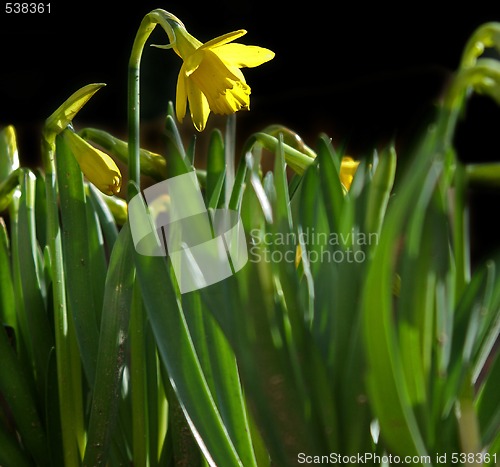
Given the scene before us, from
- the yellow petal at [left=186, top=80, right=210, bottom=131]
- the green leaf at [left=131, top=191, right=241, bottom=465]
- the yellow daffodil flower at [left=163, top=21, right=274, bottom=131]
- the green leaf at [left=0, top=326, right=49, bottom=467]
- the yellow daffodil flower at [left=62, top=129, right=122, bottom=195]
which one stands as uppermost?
the yellow daffodil flower at [left=163, top=21, right=274, bottom=131]

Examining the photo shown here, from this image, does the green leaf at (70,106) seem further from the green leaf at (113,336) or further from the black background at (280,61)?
the black background at (280,61)

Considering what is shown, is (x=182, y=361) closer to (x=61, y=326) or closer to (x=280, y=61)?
(x=61, y=326)

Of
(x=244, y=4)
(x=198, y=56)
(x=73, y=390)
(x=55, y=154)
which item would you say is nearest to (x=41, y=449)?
(x=73, y=390)

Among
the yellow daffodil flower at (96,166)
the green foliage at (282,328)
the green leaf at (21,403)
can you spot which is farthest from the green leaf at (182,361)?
the green leaf at (21,403)

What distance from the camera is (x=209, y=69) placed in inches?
26.0

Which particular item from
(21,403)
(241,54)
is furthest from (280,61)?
(21,403)

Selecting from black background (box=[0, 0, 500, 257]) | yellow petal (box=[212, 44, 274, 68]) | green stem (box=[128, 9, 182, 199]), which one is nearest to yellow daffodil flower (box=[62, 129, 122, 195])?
green stem (box=[128, 9, 182, 199])

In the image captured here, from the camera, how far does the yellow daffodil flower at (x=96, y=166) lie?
659 millimetres

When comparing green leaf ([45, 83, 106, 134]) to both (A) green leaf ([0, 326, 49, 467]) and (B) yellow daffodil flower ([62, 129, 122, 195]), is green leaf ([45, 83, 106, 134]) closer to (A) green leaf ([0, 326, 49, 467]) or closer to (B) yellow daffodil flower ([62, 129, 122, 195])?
(B) yellow daffodil flower ([62, 129, 122, 195])

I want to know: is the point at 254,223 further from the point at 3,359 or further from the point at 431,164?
the point at 3,359

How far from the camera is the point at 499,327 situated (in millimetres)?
624

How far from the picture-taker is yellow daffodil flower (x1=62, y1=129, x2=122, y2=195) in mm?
659

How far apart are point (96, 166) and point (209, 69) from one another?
0.13 metres

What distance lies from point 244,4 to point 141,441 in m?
1.24
